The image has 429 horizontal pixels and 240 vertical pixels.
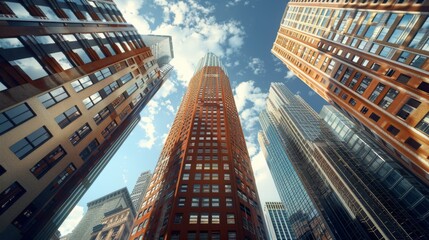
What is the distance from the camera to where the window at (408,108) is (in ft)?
101

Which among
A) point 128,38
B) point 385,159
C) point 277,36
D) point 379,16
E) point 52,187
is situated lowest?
point 52,187

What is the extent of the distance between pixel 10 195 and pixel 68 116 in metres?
10.7

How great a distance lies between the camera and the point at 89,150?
104 ft

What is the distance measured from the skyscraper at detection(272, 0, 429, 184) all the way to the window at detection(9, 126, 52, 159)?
49.0 meters

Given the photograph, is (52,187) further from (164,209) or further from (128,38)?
(128,38)

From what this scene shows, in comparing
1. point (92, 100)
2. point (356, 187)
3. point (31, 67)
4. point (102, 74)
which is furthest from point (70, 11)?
point (356, 187)

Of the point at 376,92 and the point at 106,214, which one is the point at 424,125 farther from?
the point at 106,214

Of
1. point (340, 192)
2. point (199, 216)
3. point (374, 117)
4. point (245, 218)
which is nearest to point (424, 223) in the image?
point (340, 192)

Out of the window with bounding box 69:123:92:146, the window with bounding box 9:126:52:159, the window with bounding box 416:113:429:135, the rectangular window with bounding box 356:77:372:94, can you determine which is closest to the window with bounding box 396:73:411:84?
the rectangular window with bounding box 356:77:372:94

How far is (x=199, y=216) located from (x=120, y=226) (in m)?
121

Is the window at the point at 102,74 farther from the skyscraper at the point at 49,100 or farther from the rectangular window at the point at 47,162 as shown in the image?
the rectangular window at the point at 47,162

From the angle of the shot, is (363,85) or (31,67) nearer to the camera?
(31,67)

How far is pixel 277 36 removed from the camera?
307 feet

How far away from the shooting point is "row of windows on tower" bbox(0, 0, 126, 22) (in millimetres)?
23188
